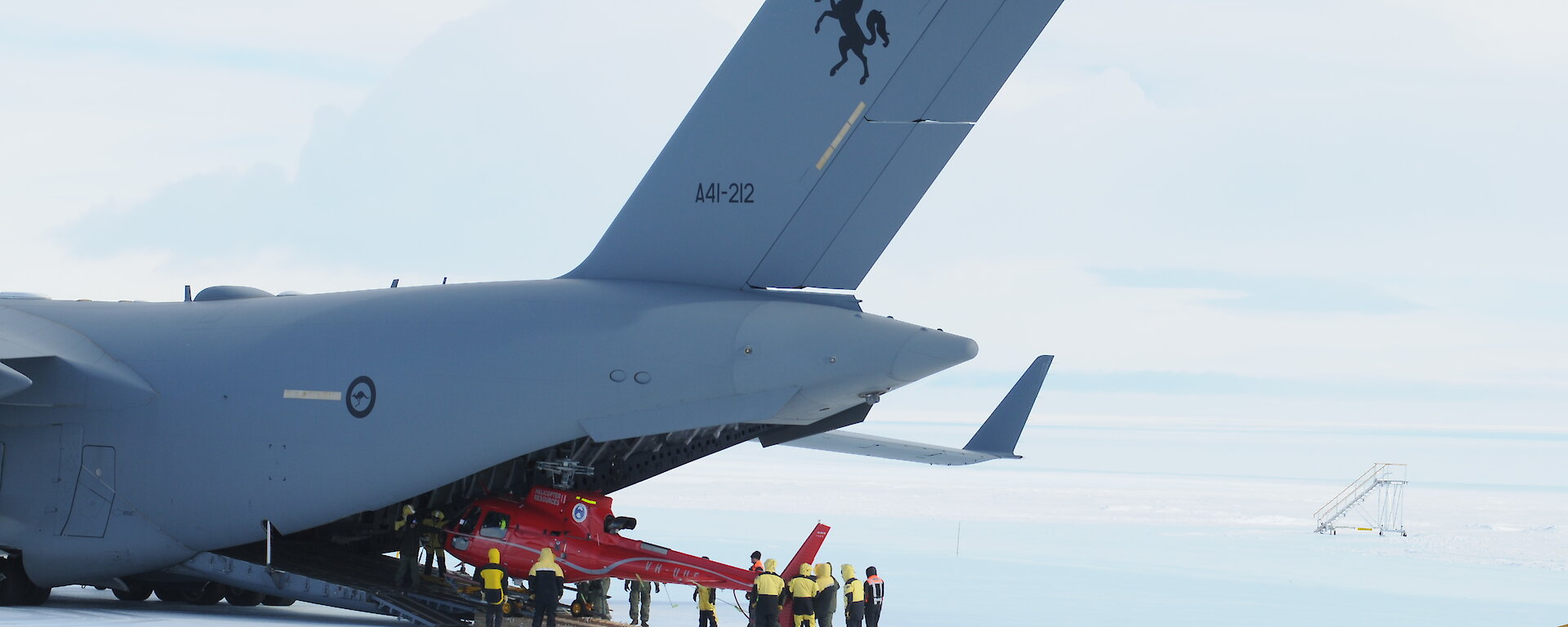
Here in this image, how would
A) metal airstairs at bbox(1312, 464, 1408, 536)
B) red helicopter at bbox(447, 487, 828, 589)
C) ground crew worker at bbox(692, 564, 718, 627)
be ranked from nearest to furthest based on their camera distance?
red helicopter at bbox(447, 487, 828, 589) < ground crew worker at bbox(692, 564, 718, 627) < metal airstairs at bbox(1312, 464, 1408, 536)

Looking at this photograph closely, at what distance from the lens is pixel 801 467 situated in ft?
152

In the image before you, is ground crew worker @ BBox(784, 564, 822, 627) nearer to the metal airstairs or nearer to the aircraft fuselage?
the aircraft fuselage

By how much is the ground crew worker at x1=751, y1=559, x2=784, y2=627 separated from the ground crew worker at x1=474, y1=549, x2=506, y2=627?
6.83 feet

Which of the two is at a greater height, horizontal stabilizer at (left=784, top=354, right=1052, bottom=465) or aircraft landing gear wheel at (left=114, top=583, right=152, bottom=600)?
horizontal stabilizer at (left=784, top=354, right=1052, bottom=465)

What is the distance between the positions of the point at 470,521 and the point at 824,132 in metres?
4.74

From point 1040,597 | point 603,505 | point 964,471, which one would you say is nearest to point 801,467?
point 964,471

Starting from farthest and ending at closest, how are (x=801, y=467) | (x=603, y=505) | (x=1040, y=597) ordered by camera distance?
1. (x=801, y=467)
2. (x=1040, y=597)
3. (x=603, y=505)

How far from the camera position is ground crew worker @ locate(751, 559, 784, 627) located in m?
11.0

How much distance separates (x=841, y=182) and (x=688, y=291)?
1475 millimetres

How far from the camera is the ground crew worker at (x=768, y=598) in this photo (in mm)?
10961

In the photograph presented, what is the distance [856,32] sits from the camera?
982 centimetres

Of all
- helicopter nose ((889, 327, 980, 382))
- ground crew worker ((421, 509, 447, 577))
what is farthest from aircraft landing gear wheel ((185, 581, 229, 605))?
helicopter nose ((889, 327, 980, 382))

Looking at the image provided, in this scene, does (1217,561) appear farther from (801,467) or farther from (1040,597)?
(801,467)

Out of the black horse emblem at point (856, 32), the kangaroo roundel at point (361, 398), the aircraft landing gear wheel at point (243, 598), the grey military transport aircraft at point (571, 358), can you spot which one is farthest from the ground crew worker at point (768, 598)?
the aircraft landing gear wheel at point (243, 598)
